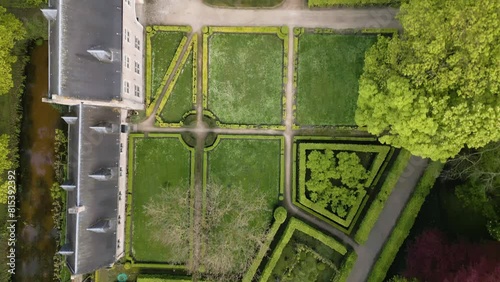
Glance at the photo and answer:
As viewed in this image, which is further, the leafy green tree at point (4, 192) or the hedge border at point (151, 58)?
the hedge border at point (151, 58)

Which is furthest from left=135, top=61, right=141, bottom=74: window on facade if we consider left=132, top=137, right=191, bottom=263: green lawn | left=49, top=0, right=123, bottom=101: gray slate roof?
left=132, top=137, right=191, bottom=263: green lawn

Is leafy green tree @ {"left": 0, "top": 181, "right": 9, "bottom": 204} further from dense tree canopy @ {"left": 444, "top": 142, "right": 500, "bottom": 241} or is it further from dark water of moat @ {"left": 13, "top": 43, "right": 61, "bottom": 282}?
dense tree canopy @ {"left": 444, "top": 142, "right": 500, "bottom": 241}

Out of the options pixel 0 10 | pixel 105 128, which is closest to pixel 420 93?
pixel 105 128

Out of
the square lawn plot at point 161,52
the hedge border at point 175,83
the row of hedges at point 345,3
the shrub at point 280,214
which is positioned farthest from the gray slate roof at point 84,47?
the shrub at point 280,214

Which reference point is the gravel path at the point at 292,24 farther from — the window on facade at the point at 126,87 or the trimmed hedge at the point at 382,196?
the window on facade at the point at 126,87

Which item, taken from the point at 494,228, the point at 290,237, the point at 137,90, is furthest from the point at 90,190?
the point at 494,228

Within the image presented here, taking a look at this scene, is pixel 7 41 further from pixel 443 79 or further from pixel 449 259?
pixel 449 259
